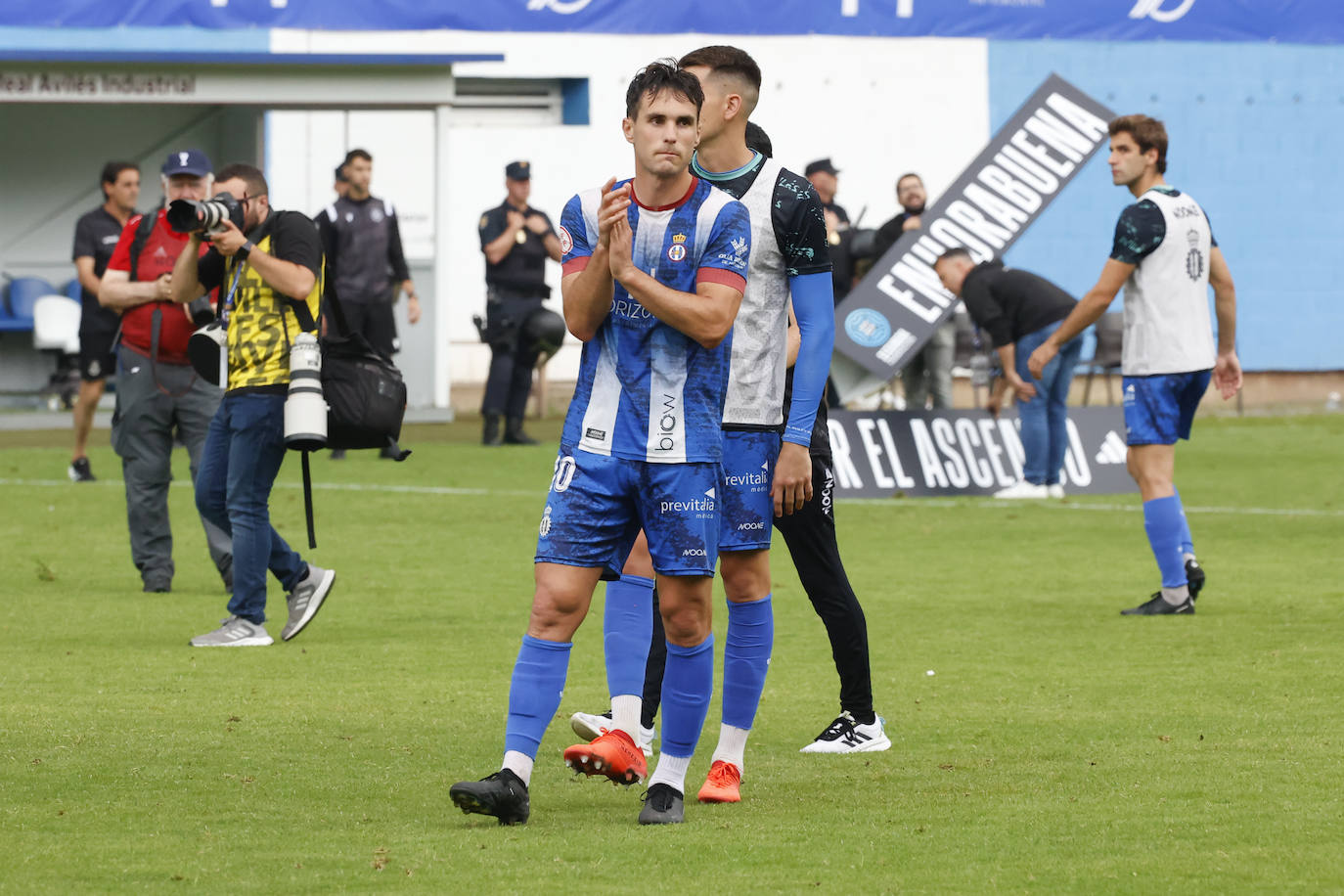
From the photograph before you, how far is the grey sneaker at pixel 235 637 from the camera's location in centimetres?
792

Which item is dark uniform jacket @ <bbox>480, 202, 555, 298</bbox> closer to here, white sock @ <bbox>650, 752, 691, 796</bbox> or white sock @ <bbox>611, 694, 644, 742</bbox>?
white sock @ <bbox>611, 694, 644, 742</bbox>

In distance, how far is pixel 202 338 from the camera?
7.93m

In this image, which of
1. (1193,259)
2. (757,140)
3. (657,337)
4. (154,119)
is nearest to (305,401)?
(757,140)

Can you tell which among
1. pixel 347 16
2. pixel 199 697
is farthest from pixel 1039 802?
pixel 347 16

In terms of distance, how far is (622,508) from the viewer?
4898mm

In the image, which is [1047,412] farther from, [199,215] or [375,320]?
[199,215]

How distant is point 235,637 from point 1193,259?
442cm

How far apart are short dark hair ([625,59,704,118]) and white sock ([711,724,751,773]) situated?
1.57 m

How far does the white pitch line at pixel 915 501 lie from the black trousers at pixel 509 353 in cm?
266

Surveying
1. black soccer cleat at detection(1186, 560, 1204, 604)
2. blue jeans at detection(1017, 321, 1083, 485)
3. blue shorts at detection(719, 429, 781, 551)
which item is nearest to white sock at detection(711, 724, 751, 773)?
blue shorts at detection(719, 429, 781, 551)

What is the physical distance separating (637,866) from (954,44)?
22.3m

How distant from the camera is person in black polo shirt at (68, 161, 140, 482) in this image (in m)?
12.9

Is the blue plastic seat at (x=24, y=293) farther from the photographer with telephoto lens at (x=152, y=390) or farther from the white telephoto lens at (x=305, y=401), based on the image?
the white telephoto lens at (x=305, y=401)

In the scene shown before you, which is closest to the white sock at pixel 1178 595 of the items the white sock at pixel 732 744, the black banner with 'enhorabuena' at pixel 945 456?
the white sock at pixel 732 744
